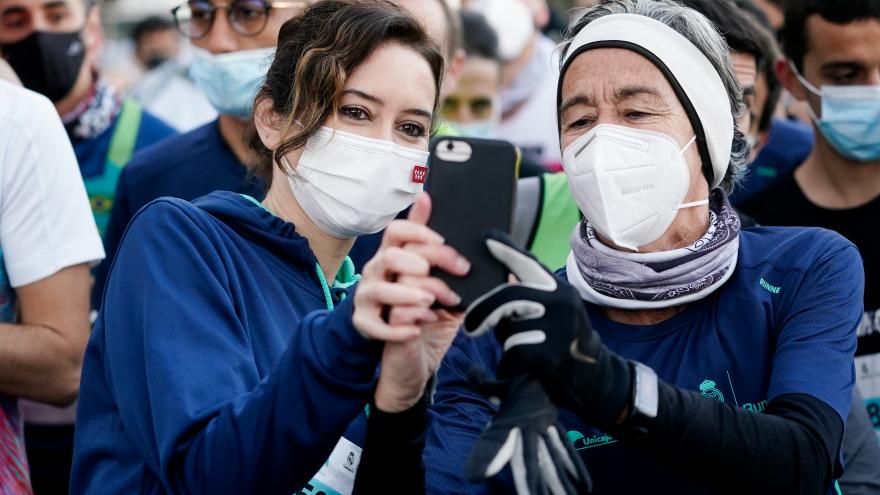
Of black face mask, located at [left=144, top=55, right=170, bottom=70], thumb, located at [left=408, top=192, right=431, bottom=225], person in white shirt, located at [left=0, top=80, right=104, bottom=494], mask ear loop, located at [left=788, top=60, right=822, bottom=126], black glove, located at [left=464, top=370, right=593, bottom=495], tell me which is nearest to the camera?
black glove, located at [left=464, top=370, right=593, bottom=495]

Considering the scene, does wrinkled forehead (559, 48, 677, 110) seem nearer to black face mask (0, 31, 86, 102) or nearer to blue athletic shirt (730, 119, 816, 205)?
blue athletic shirt (730, 119, 816, 205)

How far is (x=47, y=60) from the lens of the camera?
211 inches

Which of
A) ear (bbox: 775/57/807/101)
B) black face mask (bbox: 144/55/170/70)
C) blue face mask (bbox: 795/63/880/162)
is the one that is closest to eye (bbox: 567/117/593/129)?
blue face mask (bbox: 795/63/880/162)

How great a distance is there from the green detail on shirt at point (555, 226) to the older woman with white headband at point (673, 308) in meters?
0.83

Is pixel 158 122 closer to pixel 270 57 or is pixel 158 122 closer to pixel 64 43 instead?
pixel 64 43

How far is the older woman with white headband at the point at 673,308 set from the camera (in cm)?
246

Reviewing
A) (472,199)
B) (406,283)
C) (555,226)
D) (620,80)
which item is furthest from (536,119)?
(406,283)

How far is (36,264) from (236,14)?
177 cm

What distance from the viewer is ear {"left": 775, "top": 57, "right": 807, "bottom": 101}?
191 inches

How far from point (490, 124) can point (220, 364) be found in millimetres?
5090

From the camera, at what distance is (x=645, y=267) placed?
298 centimetres

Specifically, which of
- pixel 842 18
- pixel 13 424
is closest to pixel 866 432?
pixel 842 18

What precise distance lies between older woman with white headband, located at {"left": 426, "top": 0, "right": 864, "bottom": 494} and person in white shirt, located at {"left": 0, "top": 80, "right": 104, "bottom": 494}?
4.04 feet

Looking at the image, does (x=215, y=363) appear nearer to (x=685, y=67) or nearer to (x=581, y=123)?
(x=581, y=123)
